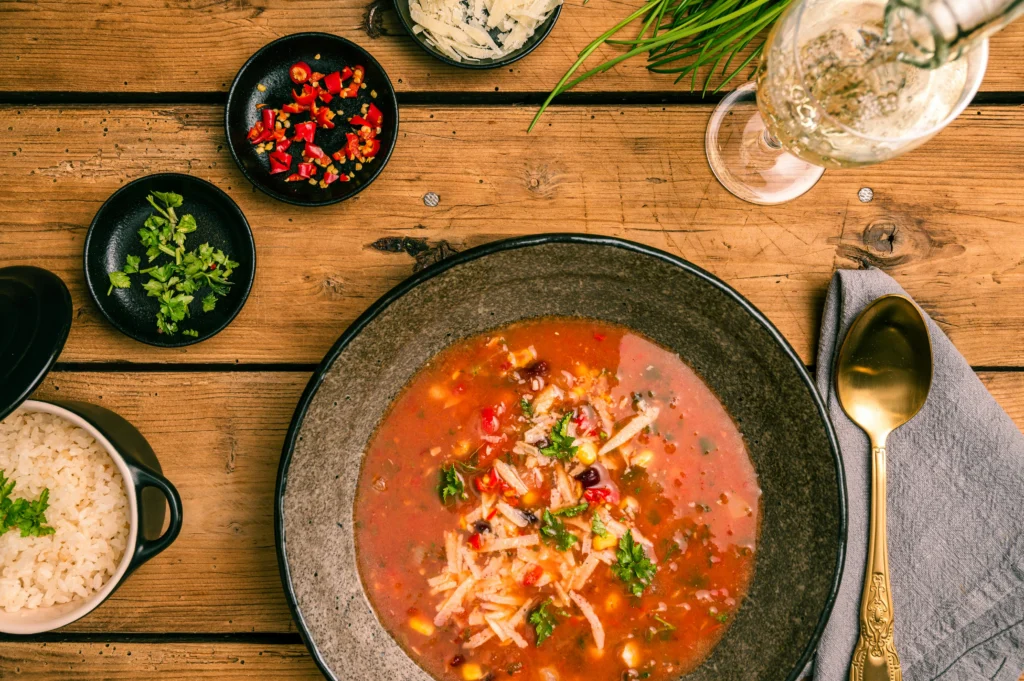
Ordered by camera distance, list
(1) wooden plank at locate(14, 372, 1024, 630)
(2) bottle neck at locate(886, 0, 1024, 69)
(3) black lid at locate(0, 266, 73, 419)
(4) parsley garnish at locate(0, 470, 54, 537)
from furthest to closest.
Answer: (1) wooden plank at locate(14, 372, 1024, 630) < (4) parsley garnish at locate(0, 470, 54, 537) < (3) black lid at locate(0, 266, 73, 419) < (2) bottle neck at locate(886, 0, 1024, 69)

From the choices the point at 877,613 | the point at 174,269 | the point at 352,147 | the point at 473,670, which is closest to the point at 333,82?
the point at 352,147

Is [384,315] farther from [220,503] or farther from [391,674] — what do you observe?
[391,674]

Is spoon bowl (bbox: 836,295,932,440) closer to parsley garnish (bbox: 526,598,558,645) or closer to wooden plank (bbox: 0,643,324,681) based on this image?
parsley garnish (bbox: 526,598,558,645)

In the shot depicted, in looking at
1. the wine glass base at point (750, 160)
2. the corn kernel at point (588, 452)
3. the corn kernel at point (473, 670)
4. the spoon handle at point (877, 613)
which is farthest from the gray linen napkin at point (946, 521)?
the corn kernel at point (473, 670)

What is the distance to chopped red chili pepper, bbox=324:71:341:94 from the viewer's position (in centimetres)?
191

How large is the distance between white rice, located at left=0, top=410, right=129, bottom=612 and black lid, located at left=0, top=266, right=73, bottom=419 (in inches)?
9.7

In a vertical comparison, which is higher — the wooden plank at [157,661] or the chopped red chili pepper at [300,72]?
the chopped red chili pepper at [300,72]

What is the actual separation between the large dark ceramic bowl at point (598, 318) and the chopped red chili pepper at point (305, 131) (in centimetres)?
56

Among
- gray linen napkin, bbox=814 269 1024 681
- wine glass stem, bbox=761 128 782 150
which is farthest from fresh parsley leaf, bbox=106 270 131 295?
gray linen napkin, bbox=814 269 1024 681

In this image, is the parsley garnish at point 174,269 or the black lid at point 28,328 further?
the parsley garnish at point 174,269

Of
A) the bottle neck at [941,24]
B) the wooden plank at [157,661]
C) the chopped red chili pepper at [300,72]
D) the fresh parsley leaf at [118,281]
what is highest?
the bottle neck at [941,24]

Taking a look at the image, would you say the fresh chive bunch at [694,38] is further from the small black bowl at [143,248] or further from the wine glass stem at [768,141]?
the small black bowl at [143,248]

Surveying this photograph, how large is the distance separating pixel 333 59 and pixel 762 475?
1.59 metres

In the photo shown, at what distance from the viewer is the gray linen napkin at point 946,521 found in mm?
1895
